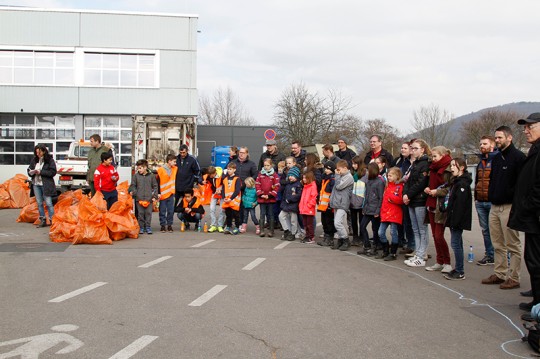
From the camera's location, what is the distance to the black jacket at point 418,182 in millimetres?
8734

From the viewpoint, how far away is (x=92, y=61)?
29.3 m

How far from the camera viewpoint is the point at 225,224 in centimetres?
1347

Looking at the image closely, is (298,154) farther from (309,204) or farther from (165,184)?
(165,184)

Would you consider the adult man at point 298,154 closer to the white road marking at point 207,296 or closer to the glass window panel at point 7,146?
the white road marking at point 207,296

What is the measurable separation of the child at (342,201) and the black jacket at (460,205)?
2.84m

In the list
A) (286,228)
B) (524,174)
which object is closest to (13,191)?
(286,228)

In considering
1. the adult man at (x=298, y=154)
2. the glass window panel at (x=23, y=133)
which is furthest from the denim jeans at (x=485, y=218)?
the glass window panel at (x=23, y=133)

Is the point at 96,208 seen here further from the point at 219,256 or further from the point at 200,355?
the point at 200,355

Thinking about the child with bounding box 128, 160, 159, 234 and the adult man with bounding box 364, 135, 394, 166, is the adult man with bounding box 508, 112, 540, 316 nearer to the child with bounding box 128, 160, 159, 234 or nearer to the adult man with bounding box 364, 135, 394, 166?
the adult man with bounding box 364, 135, 394, 166

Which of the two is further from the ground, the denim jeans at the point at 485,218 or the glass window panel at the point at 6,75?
the glass window panel at the point at 6,75

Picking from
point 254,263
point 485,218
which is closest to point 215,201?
point 254,263

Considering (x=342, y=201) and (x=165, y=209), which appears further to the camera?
(x=165, y=209)

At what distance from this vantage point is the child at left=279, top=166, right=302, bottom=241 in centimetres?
1167

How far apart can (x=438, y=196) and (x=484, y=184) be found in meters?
0.98
